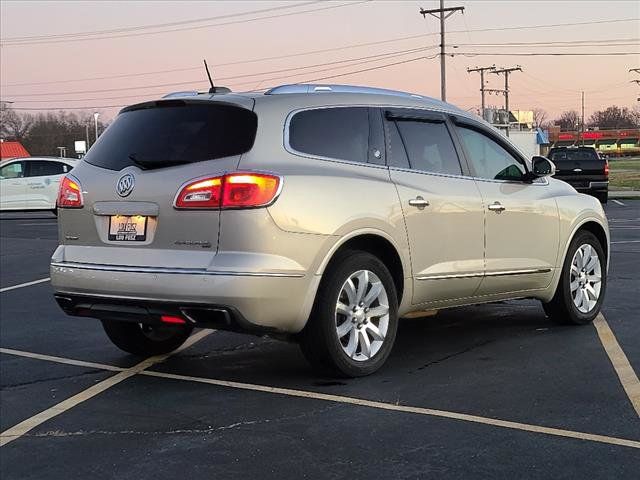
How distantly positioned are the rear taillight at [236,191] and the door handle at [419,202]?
3.82ft

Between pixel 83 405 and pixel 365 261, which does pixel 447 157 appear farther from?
pixel 83 405

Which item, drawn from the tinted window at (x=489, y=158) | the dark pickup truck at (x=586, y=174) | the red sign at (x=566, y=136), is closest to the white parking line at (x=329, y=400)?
the tinted window at (x=489, y=158)

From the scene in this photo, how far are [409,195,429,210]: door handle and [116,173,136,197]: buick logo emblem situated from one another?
1.83m

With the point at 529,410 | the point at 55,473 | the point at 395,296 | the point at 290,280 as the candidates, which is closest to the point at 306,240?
the point at 290,280

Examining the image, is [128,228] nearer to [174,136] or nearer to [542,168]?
[174,136]

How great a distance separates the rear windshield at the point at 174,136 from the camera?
488cm

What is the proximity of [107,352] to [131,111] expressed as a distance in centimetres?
195

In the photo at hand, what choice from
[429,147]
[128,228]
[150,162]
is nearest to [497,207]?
[429,147]

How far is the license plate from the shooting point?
4.92 m

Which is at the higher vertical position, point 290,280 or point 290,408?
point 290,280

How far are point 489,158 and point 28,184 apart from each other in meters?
20.6

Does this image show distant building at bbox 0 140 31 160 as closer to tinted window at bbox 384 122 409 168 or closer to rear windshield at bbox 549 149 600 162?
rear windshield at bbox 549 149 600 162

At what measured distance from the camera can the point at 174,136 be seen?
199 inches

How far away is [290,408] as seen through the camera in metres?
4.59
